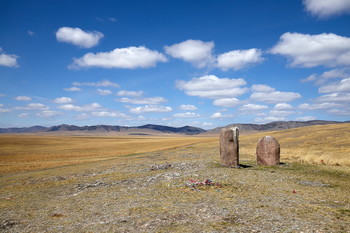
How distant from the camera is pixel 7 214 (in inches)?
534

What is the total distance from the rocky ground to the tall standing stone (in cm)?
336

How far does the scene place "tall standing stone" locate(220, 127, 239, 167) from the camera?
81.6 ft

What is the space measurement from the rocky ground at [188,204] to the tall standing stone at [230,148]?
3359 millimetres

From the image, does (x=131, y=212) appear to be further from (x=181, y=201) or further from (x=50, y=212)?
(x=50, y=212)

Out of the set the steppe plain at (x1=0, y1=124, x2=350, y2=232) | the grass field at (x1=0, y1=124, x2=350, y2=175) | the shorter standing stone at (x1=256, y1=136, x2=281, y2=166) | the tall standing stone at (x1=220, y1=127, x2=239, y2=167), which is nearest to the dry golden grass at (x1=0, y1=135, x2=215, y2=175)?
the grass field at (x1=0, y1=124, x2=350, y2=175)

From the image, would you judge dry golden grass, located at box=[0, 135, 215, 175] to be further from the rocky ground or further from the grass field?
the rocky ground

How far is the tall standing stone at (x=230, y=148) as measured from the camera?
24.9 m

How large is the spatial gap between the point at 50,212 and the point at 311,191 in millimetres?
15057

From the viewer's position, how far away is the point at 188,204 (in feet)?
43.1

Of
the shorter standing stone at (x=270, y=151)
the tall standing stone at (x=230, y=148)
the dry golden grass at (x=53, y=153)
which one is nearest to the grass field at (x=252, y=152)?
the dry golden grass at (x=53, y=153)

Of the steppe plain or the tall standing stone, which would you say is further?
the tall standing stone

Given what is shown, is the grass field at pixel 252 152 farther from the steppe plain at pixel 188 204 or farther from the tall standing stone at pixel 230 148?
the steppe plain at pixel 188 204

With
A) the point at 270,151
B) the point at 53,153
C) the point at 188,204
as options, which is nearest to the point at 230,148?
the point at 270,151

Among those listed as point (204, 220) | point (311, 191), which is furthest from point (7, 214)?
point (311, 191)
